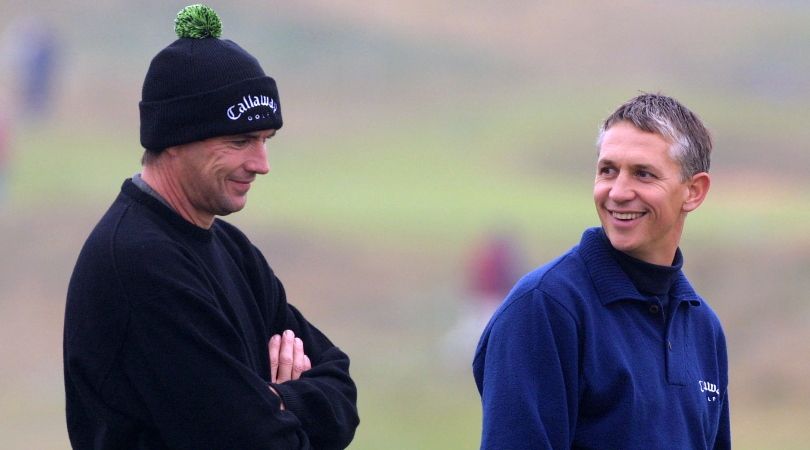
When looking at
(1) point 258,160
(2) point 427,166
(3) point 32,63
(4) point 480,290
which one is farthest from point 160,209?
(3) point 32,63

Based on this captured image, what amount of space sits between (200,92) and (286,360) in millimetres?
550

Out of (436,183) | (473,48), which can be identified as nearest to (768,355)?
(436,183)

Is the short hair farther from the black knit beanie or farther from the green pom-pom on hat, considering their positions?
the green pom-pom on hat

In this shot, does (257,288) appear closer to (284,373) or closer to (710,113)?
(284,373)

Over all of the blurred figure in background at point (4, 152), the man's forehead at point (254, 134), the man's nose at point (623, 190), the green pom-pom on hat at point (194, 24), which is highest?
the blurred figure in background at point (4, 152)

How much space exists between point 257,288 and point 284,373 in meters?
0.19

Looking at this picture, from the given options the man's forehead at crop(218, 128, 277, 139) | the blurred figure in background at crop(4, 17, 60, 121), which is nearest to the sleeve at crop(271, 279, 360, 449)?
the man's forehead at crop(218, 128, 277, 139)

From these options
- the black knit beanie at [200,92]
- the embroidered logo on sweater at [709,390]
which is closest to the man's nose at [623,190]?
the embroidered logo on sweater at [709,390]

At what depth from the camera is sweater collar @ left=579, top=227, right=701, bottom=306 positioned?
248 cm

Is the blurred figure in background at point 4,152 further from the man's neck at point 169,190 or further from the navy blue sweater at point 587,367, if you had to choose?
the navy blue sweater at point 587,367

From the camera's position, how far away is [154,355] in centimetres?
224

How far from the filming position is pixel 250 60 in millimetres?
2535

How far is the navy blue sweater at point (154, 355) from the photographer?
7.36 ft

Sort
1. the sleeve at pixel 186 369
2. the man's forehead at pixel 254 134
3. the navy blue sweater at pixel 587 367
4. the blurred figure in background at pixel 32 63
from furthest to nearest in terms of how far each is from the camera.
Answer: the blurred figure in background at pixel 32 63, the man's forehead at pixel 254 134, the navy blue sweater at pixel 587 367, the sleeve at pixel 186 369
